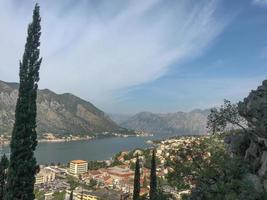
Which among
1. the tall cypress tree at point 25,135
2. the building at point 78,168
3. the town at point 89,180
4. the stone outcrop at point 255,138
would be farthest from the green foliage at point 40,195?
the stone outcrop at point 255,138

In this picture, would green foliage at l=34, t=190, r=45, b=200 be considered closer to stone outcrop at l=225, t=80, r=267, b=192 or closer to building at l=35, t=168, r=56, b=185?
building at l=35, t=168, r=56, b=185

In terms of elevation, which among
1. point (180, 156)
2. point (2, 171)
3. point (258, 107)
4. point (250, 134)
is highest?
point (258, 107)

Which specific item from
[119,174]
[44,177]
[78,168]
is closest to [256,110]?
[119,174]

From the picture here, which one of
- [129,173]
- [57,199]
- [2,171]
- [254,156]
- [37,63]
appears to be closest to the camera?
[254,156]

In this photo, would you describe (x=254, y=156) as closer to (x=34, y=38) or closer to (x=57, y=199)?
(x=34, y=38)

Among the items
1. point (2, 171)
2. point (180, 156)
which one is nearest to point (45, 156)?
point (2, 171)

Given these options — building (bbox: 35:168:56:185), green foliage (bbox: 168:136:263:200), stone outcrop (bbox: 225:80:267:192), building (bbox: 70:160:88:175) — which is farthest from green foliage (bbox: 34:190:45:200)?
stone outcrop (bbox: 225:80:267:192)

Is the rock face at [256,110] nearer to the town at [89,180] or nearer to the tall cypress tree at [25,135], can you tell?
the tall cypress tree at [25,135]

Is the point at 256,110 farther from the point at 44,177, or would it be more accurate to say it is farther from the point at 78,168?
the point at 78,168

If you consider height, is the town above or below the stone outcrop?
below
